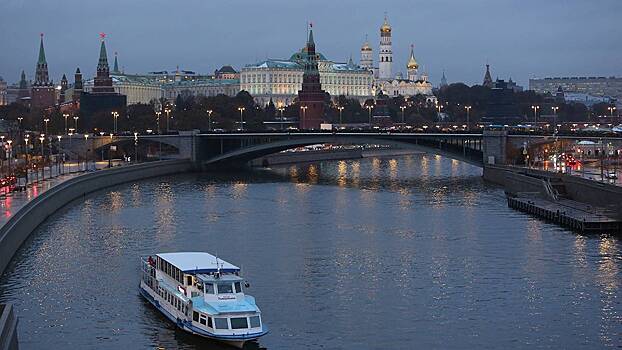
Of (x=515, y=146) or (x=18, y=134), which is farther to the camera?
(x=18, y=134)

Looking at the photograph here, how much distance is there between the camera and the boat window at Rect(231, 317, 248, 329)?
89.8 ft

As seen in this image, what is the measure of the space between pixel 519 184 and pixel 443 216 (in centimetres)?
1239

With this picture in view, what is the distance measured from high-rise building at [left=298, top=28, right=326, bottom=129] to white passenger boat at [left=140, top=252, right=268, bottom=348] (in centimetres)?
9753

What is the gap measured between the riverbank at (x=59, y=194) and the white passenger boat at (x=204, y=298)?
6.45 meters

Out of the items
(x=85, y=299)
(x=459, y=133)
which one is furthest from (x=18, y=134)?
(x=85, y=299)

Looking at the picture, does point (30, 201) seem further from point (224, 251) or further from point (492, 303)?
point (492, 303)

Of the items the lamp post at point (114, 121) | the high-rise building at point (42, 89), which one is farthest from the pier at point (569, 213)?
the high-rise building at point (42, 89)

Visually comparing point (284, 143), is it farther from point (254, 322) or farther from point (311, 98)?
point (254, 322)

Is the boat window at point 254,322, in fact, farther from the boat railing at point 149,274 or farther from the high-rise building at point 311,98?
the high-rise building at point 311,98

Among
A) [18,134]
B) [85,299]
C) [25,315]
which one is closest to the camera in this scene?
[25,315]

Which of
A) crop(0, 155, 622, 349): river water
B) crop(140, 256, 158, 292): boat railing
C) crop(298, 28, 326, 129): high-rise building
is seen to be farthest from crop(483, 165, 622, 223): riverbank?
crop(298, 28, 326, 129): high-rise building

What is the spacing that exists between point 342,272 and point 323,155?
222 feet

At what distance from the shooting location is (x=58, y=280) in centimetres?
3522

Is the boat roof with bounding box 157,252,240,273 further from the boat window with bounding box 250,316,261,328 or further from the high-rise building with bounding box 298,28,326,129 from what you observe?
the high-rise building with bounding box 298,28,326,129
